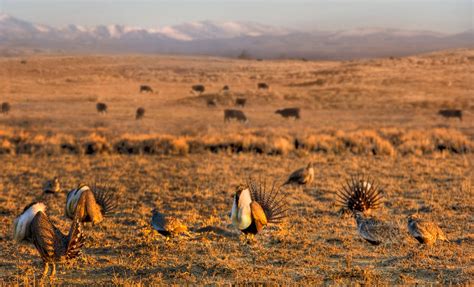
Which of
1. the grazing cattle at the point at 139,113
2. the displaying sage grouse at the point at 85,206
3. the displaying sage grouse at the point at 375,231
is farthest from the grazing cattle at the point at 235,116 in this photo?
the displaying sage grouse at the point at 375,231

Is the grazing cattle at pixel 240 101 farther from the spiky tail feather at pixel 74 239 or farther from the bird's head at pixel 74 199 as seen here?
the spiky tail feather at pixel 74 239

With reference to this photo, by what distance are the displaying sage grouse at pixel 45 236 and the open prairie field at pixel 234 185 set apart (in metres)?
0.32

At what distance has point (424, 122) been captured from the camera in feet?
70.9

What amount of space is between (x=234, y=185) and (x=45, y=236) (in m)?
5.32

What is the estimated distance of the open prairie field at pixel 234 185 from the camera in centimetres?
559

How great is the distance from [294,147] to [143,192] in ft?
21.3

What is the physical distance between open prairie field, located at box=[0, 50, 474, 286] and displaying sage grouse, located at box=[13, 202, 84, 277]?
322 mm

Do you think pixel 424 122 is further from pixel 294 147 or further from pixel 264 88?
pixel 264 88

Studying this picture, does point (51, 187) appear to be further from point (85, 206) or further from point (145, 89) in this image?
point (145, 89)

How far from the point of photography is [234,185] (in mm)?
10047

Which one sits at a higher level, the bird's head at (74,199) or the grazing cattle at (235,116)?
the bird's head at (74,199)

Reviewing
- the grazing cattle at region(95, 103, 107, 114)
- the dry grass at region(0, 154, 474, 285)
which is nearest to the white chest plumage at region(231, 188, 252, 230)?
the dry grass at region(0, 154, 474, 285)

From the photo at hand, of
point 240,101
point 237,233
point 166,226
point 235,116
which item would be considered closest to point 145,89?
point 240,101

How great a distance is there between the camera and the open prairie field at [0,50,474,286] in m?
5.59
